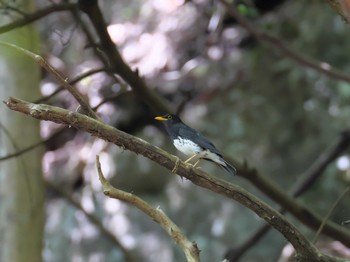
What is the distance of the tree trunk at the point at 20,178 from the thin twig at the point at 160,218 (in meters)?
1.35

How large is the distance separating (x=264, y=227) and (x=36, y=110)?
2215mm

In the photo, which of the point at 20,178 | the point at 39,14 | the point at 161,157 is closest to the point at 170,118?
the point at 39,14

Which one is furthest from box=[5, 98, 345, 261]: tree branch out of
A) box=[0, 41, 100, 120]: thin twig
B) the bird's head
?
the bird's head

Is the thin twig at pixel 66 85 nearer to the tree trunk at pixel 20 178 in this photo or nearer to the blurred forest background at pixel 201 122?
the tree trunk at pixel 20 178

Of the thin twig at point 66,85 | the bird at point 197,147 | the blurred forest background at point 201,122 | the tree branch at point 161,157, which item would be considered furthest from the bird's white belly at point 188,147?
the blurred forest background at point 201,122

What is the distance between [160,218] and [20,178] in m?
1.53

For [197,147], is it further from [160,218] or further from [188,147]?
[160,218]

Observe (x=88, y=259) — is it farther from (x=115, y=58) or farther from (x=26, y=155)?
(x=115, y=58)

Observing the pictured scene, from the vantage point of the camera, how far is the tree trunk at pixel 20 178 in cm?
337

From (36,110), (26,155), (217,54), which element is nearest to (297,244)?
(36,110)

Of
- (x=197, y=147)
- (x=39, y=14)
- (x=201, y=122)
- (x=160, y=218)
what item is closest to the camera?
(x=160, y=218)

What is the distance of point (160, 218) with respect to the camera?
2135 millimetres

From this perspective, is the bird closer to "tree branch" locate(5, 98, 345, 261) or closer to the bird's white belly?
the bird's white belly

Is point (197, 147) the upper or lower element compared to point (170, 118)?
lower
